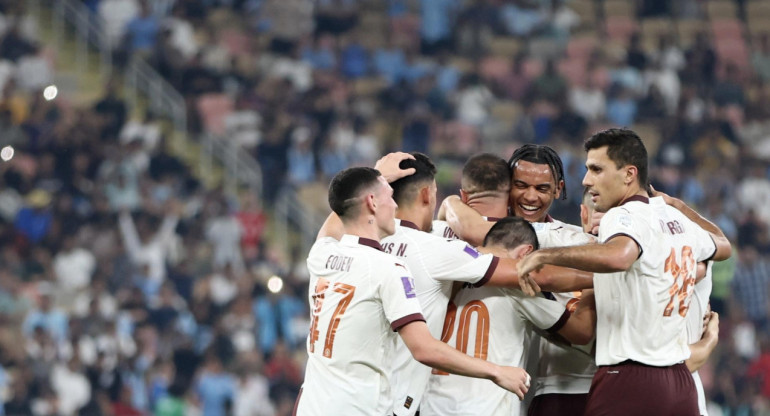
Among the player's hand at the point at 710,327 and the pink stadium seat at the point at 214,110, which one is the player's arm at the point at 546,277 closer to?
the player's hand at the point at 710,327

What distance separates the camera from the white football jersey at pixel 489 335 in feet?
16.4

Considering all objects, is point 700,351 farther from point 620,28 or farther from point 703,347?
point 620,28

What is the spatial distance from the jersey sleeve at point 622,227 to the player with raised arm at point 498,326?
0.45 m

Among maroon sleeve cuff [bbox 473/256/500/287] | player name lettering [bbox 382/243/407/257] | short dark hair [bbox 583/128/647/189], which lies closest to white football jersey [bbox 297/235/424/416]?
player name lettering [bbox 382/243/407/257]

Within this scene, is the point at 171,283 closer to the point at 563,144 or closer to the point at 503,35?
the point at 563,144

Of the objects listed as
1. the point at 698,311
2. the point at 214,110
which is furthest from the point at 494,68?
the point at 698,311

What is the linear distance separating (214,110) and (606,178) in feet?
35.7

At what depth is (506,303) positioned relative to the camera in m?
5.05

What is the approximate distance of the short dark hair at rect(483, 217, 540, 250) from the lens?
508 cm

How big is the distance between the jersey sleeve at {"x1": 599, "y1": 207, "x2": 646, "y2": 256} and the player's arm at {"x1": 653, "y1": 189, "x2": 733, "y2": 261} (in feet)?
1.75

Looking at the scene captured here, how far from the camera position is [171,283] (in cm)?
1228

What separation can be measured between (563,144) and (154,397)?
665cm

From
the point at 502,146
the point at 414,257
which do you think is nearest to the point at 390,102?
the point at 502,146

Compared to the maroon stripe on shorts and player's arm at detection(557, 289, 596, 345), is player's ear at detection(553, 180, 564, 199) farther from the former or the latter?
the maroon stripe on shorts
